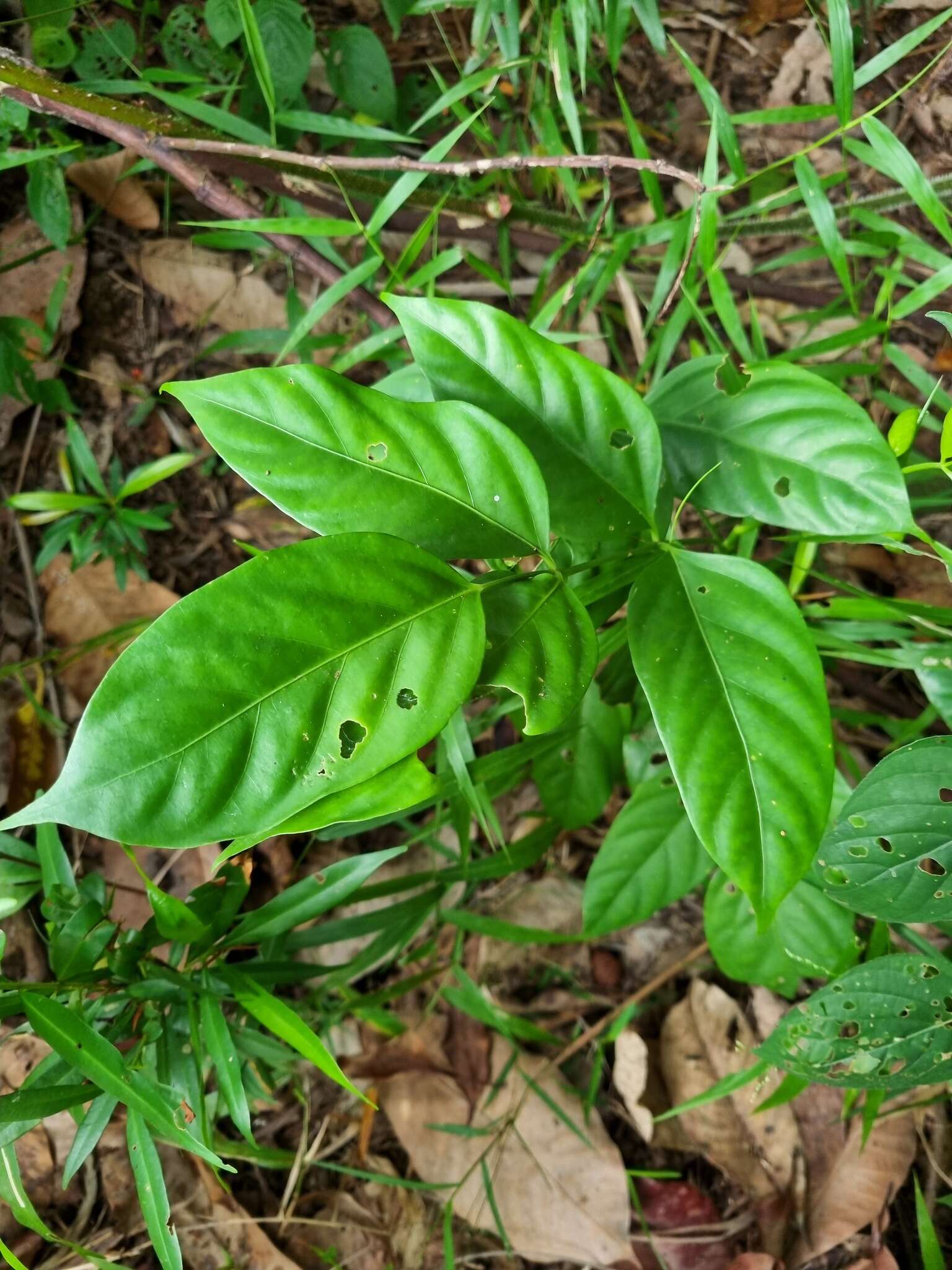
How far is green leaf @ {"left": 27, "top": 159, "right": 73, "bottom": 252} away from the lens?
1322 mm

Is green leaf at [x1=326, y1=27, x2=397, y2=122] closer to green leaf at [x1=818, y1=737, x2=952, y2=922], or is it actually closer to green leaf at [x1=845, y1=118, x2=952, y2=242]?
green leaf at [x1=845, y1=118, x2=952, y2=242]

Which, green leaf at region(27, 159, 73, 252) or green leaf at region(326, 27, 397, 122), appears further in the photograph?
green leaf at region(326, 27, 397, 122)

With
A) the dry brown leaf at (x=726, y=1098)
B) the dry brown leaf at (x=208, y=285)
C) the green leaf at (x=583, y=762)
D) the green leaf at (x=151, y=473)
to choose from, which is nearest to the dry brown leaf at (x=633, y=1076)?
the dry brown leaf at (x=726, y=1098)

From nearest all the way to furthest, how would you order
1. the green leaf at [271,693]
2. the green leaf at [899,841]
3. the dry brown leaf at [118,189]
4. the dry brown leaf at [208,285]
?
the green leaf at [271,693] → the green leaf at [899,841] → the dry brown leaf at [118,189] → the dry brown leaf at [208,285]

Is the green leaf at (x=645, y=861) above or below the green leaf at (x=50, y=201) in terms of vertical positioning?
below

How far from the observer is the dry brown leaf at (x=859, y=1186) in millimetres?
1319

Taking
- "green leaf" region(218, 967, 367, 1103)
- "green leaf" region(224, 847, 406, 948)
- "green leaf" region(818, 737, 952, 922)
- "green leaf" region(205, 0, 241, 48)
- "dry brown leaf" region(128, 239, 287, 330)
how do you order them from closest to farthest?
"green leaf" region(818, 737, 952, 922), "green leaf" region(218, 967, 367, 1103), "green leaf" region(224, 847, 406, 948), "green leaf" region(205, 0, 241, 48), "dry brown leaf" region(128, 239, 287, 330)

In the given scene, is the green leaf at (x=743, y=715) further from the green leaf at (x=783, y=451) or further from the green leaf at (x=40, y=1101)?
the green leaf at (x=40, y=1101)

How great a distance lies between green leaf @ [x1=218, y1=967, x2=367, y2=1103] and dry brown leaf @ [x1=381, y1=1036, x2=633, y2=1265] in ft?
1.77

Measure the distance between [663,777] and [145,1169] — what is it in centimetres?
76

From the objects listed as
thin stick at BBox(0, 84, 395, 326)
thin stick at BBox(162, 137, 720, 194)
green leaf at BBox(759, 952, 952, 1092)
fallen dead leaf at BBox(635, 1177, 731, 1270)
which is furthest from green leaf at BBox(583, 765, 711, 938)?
thin stick at BBox(0, 84, 395, 326)

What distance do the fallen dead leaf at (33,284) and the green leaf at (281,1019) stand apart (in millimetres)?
1097

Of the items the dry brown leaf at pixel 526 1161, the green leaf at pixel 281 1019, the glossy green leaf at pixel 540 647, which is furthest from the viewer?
the dry brown leaf at pixel 526 1161

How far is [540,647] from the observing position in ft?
2.58
